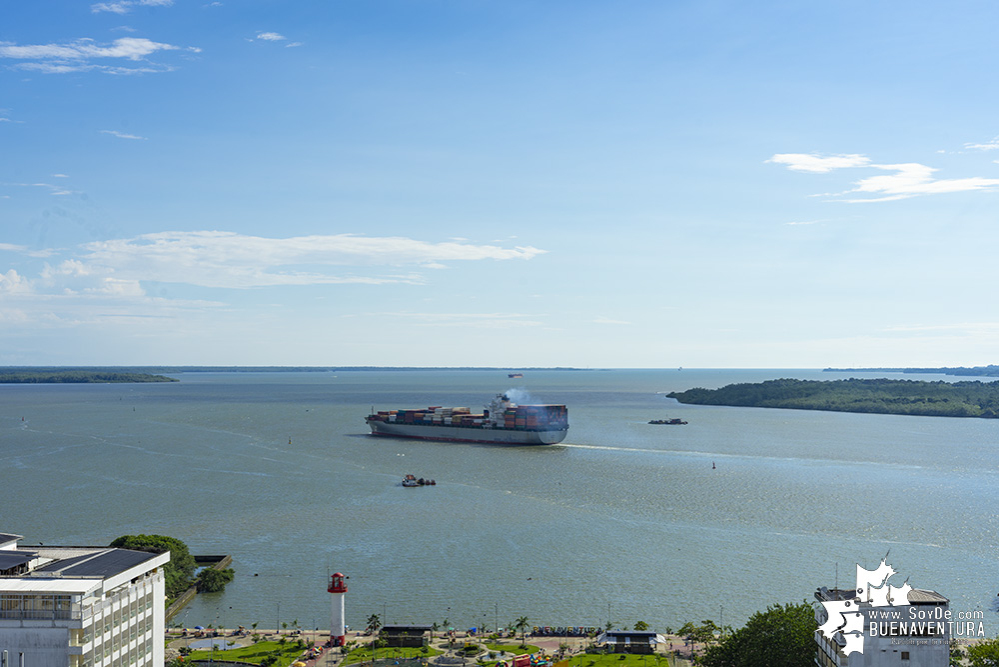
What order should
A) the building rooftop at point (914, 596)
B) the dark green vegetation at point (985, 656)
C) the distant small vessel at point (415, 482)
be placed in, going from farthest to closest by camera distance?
the distant small vessel at point (415, 482) → the dark green vegetation at point (985, 656) → the building rooftop at point (914, 596)

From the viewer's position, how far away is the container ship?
13806 centimetres

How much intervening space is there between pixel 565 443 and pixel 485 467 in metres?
29.6

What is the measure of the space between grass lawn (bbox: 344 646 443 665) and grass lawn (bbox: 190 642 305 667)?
112 inches

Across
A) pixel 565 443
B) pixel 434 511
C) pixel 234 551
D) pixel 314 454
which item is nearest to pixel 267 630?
pixel 234 551

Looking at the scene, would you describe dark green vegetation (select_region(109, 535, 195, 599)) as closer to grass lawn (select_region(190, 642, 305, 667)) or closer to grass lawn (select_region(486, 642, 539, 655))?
grass lawn (select_region(190, 642, 305, 667))

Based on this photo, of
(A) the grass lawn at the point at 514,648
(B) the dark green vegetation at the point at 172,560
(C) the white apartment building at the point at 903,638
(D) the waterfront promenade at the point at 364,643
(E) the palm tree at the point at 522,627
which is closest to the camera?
(C) the white apartment building at the point at 903,638

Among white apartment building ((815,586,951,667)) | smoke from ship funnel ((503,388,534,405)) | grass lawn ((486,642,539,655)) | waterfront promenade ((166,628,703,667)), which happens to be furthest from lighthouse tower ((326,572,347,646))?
smoke from ship funnel ((503,388,534,405))

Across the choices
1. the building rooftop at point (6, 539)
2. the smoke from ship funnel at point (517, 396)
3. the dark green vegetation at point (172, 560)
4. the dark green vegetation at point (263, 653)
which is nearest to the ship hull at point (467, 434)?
the smoke from ship funnel at point (517, 396)

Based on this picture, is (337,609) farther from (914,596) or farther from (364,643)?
(914,596)

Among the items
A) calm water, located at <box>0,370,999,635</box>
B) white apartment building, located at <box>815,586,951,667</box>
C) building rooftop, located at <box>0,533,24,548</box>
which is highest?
building rooftop, located at <box>0,533,24,548</box>

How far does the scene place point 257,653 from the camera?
4112 centimetres

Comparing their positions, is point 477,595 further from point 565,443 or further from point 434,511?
point 565,443

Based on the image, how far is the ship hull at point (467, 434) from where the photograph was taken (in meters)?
137

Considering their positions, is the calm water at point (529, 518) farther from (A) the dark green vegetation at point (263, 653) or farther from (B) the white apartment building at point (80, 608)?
(B) the white apartment building at point (80, 608)
